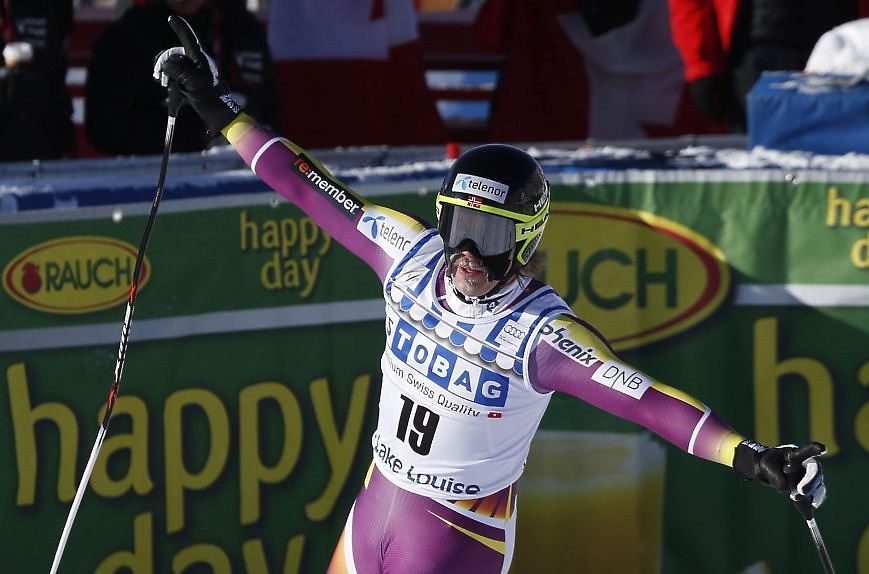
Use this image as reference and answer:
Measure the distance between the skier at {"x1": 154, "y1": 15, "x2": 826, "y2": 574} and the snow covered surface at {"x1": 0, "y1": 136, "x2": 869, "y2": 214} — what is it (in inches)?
43.2

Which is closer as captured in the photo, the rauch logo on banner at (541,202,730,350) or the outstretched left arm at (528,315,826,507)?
the outstretched left arm at (528,315,826,507)

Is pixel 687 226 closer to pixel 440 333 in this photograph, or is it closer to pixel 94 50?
pixel 440 333

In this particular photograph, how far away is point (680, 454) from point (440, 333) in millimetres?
2036

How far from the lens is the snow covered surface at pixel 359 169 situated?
239 inches

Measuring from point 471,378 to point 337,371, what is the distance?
1.60m

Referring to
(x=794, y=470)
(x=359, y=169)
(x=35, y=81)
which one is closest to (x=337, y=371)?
(x=359, y=169)

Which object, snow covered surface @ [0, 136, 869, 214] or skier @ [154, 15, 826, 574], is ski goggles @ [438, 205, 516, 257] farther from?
snow covered surface @ [0, 136, 869, 214]

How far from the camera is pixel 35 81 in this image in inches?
296

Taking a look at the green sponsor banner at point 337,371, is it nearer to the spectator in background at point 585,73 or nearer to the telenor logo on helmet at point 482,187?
the telenor logo on helmet at point 482,187

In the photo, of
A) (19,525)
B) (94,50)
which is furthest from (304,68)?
(19,525)

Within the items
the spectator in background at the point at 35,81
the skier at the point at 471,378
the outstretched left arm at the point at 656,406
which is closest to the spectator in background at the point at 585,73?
the spectator in background at the point at 35,81

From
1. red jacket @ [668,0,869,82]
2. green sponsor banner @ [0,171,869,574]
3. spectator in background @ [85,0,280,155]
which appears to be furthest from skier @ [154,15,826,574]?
red jacket @ [668,0,869,82]

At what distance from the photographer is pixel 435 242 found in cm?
519

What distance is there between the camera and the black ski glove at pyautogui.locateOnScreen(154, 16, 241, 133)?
5.44 meters
